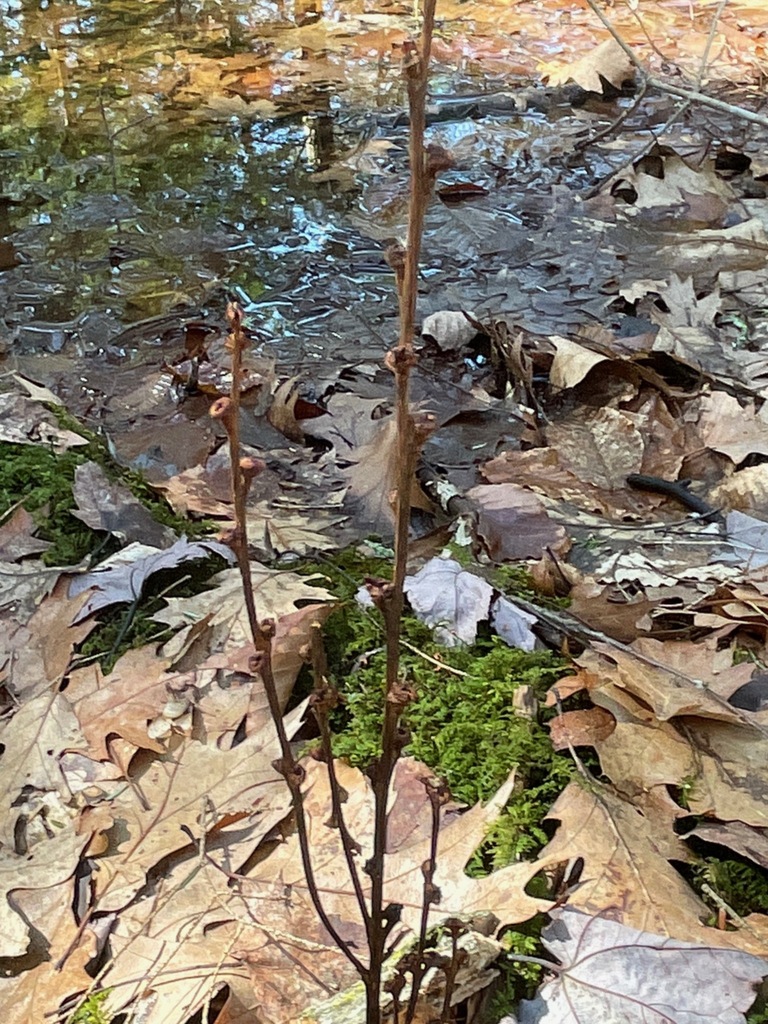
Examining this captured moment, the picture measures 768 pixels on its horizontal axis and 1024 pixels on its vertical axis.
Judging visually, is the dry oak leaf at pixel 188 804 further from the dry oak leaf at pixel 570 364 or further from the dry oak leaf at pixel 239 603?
the dry oak leaf at pixel 570 364

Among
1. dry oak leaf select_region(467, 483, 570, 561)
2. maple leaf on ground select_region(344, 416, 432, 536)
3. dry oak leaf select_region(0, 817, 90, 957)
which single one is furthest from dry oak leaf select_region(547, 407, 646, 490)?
dry oak leaf select_region(0, 817, 90, 957)

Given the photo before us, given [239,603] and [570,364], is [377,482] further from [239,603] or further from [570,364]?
[570,364]

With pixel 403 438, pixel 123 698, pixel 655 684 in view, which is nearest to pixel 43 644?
pixel 123 698

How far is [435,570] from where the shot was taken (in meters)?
1.98

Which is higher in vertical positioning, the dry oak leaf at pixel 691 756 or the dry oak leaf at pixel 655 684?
the dry oak leaf at pixel 655 684

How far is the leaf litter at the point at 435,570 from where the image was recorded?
135cm

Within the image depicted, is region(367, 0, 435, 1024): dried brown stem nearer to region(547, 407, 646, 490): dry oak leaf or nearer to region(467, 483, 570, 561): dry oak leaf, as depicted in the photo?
region(467, 483, 570, 561): dry oak leaf

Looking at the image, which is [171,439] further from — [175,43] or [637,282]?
[175,43]

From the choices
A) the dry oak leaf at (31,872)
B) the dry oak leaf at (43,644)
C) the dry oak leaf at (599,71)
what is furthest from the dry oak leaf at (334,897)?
the dry oak leaf at (599,71)

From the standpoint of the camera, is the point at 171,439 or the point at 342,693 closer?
the point at 342,693

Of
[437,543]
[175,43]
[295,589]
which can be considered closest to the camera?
[295,589]

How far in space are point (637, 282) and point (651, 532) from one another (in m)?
1.70

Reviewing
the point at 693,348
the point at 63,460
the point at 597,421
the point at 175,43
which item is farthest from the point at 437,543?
the point at 175,43

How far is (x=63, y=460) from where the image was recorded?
2.50m
